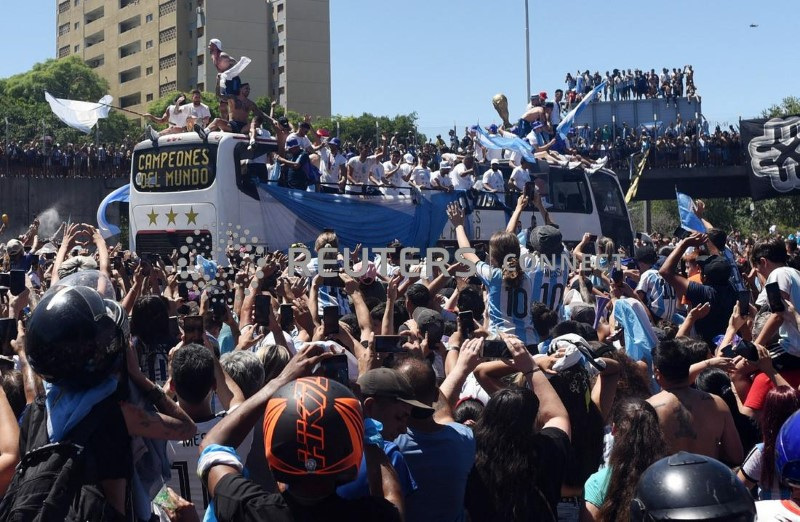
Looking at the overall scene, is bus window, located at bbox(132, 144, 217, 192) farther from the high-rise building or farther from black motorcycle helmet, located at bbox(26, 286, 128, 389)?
the high-rise building

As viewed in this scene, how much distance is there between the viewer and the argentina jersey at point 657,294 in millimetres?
7391

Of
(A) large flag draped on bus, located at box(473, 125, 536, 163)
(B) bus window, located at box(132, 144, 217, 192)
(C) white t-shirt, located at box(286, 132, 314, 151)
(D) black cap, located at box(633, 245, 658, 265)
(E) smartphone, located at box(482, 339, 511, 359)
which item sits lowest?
(E) smartphone, located at box(482, 339, 511, 359)

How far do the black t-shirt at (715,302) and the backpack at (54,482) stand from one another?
5133 millimetres

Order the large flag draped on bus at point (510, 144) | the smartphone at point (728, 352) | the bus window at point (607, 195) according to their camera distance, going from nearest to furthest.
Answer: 1. the smartphone at point (728, 352)
2. the large flag draped on bus at point (510, 144)
3. the bus window at point (607, 195)

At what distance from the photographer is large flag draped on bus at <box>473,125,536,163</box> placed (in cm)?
1571

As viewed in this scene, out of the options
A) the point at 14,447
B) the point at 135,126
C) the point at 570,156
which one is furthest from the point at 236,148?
the point at 135,126

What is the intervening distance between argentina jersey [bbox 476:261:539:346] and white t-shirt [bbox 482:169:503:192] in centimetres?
922

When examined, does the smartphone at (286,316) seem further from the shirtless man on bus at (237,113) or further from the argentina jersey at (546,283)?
the shirtless man on bus at (237,113)

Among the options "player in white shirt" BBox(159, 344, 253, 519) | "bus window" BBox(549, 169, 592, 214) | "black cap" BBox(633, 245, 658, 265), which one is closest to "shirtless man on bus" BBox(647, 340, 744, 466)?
"player in white shirt" BBox(159, 344, 253, 519)

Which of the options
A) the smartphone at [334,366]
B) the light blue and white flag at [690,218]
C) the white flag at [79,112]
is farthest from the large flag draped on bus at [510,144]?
the smartphone at [334,366]

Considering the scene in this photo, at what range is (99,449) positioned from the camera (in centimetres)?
271

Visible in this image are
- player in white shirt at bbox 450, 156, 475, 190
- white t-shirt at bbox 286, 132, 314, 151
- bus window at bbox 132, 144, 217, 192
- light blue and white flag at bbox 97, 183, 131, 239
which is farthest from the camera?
player in white shirt at bbox 450, 156, 475, 190

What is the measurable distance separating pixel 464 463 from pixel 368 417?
15.3 inches

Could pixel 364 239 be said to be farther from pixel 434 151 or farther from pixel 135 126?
pixel 135 126
